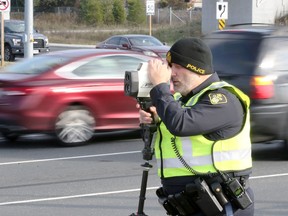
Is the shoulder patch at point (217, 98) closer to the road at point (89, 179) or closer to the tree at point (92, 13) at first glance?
the road at point (89, 179)

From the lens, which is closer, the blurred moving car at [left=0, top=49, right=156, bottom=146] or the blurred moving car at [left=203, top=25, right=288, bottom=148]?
the blurred moving car at [left=203, top=25, right=288, bottom=148]

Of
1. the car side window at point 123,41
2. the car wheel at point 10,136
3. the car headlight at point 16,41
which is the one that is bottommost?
the car wheel at point 10,136

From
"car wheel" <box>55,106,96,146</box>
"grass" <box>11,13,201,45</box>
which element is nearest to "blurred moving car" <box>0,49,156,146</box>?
"car wheel" <box>55,106,96,146</box>

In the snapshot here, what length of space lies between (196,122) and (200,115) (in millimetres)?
47

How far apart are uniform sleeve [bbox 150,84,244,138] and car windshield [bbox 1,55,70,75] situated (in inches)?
329

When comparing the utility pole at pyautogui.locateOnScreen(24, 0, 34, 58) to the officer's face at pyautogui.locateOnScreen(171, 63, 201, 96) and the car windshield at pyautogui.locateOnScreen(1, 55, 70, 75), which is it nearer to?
the car windshield at pyautogui.locateOnScreen(1, 55, 70, 75)

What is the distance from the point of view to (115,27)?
207 ft

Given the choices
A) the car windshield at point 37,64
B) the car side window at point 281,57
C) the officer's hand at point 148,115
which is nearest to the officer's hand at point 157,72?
the officer's hand at point 148,115

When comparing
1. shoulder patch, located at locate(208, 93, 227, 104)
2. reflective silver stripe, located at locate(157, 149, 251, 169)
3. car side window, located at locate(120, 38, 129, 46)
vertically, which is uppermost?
shoulder patch, located at locate(208, 93, 227, 104)

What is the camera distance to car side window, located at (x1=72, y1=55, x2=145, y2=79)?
1214 centimetres

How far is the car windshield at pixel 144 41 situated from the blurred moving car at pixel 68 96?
1690 cm

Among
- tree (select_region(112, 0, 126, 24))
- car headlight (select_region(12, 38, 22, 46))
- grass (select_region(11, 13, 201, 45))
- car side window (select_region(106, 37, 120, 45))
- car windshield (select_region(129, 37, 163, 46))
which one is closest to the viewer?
car windshield (select_region(129, 37, 163, 46))

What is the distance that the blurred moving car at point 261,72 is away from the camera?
32.2ft

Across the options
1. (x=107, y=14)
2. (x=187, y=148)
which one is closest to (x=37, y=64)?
(x=187, y=148)
